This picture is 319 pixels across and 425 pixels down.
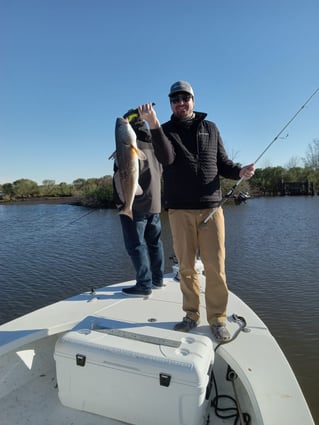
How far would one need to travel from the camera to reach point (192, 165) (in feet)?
10.3

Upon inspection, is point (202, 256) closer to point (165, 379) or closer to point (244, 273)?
point (165, 379)

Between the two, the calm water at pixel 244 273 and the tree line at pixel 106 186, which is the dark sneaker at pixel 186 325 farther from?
the tree line at pixel 106 186

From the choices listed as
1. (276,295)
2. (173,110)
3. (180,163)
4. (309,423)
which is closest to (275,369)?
(309,423)

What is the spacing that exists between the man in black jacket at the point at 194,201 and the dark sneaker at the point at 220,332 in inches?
0.5

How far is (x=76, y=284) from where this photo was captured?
32.4 feet

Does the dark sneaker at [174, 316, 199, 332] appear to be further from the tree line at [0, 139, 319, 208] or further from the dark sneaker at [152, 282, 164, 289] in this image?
the tree line at [0, 139, 319, 208]

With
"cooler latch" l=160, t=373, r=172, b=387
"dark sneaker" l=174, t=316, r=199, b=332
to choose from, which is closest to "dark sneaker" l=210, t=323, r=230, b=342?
"dark sneaker" l=174, t=316, r=199, b=332

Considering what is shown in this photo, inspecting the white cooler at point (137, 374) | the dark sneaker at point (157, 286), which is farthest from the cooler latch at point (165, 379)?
the dark sneaker at point (157, 286)

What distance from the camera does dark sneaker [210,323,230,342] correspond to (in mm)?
2875

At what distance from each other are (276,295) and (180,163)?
6.21 m

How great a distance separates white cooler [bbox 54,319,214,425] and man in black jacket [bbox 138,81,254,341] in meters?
0.72

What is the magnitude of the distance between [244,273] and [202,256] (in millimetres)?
7504

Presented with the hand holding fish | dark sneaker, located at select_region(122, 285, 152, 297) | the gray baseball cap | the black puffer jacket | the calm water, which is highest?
the gray baseball cap

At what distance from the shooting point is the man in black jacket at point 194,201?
3.07 metres
